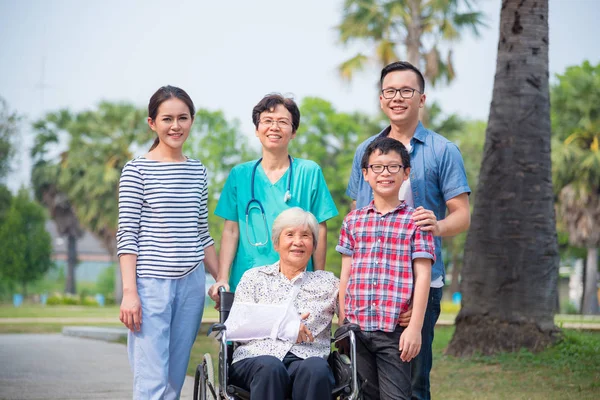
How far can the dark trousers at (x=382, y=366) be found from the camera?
371 centimetres

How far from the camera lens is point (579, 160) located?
93.5ft

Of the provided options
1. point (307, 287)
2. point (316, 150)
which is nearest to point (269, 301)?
point (307, 287)

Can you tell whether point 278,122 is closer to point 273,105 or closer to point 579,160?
point 273,105

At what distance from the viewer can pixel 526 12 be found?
9133mm

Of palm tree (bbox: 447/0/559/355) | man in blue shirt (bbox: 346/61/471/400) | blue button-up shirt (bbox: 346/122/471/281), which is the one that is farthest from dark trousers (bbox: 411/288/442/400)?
palm tree (bbox: 447/0/559/355)

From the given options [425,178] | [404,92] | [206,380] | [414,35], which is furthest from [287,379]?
[414,35]

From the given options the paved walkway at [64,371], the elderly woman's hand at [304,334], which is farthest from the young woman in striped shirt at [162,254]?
the paved walkway at [64,371]

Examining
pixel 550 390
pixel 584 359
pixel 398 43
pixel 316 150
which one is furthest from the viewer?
pixel 316 150

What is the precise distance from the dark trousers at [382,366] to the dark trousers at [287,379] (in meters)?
0.17

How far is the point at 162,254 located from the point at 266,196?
26.3 inches

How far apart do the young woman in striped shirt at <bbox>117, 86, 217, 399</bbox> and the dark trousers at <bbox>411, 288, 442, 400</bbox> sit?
109 centimetres

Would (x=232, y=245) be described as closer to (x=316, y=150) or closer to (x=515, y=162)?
(x=515, y=162)

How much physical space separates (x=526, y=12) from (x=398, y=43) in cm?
1454

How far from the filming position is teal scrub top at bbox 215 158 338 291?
4344mm
